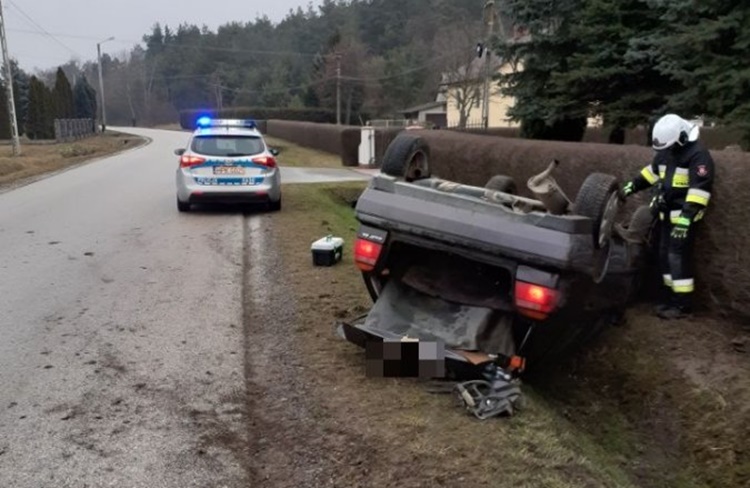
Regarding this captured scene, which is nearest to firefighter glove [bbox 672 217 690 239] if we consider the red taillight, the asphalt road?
the red taillight

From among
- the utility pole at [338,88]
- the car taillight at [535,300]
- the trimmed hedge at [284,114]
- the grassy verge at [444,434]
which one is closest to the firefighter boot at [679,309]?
the grassy verge at [444,434]

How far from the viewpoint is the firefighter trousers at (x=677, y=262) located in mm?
5496

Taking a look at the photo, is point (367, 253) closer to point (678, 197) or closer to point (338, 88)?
point (678, 197)

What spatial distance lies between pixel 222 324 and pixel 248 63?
102322mm

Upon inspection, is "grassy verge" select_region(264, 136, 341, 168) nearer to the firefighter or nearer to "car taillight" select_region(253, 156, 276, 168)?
"car taillight" select_region(253, 156, 276, 168)

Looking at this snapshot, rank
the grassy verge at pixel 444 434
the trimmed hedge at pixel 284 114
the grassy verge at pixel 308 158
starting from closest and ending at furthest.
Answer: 1. the grassy verge at pixel 444 434
2. the grassy verge at pixel 308 158
3. the trimmed hedge at pixel 284 114

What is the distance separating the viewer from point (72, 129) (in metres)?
48.9

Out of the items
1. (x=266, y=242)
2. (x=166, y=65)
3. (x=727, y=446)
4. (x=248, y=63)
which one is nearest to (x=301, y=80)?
(x=248, y=63)

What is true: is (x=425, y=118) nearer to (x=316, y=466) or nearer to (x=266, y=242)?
(x=266, y=242)

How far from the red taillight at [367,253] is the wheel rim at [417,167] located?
0.85 metres

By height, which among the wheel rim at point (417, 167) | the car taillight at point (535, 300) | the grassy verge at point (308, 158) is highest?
the wheel rim at point (417, 167)

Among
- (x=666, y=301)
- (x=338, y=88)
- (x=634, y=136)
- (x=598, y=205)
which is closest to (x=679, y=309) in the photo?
(x=666, y=301)

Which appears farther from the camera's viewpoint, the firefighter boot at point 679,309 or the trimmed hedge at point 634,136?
the trimmed hedge at point 634,136

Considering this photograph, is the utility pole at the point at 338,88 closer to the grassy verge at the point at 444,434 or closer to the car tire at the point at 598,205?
the grassy verge at the point at 444,434
